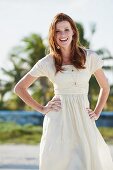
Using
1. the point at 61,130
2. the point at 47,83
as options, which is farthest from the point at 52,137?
the point at 47,83

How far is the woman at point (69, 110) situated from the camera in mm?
4105

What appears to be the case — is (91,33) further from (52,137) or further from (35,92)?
(52,137)

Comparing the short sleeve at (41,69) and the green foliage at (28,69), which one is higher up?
the short sleeve at (41,69)

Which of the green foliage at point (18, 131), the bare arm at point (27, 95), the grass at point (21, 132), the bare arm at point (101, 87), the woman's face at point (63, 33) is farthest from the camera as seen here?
the green foliage at point (18, 131)

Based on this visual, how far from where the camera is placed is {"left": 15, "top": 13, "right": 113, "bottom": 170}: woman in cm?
411

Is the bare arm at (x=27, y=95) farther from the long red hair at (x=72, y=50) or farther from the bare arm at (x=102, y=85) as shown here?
the bare arm at (x=102, y=85)

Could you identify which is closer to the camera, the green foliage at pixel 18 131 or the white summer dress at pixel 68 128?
the white summer dress at pixel 68 128

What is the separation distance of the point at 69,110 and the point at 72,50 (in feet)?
1.31

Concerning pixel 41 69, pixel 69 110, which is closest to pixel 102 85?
pixel 69 110

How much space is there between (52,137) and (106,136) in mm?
16506

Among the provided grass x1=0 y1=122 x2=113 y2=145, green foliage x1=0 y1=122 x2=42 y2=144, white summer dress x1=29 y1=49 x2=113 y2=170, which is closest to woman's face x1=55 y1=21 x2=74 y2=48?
white summer dress x1=29 y1=49 x2=113 y2=170

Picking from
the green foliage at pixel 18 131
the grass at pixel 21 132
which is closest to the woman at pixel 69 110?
the grass at pixel 21 132

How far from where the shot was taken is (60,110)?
13.7 feet

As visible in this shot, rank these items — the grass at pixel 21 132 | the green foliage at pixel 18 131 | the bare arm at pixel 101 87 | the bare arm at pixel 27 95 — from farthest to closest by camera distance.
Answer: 1. the green foliage at pixel 18 131
2. the grass at pixel 21 132
3. the bare arm at pixel 101 87
4. the bare arm at pixel 27 95
